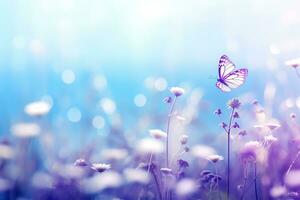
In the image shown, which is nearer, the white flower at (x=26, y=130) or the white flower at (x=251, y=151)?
the white flower at (x=251, y=151)

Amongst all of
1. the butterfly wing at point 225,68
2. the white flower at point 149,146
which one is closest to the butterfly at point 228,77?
the butterfly wing at point 225,68

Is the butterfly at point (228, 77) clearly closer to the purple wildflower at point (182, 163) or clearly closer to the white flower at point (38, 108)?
the purple wildflower at point (182, 163)

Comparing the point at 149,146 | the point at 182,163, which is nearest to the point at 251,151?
the point at 182,163

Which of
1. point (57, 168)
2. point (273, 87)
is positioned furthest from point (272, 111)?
point (57, 168)

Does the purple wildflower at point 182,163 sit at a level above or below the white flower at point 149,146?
below

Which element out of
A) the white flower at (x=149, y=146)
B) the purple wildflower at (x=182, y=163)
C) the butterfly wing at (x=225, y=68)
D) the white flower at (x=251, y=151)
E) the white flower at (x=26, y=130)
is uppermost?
the butterfly wing at (x=225, y=68)

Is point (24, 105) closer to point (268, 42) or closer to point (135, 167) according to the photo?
point (135, 167)

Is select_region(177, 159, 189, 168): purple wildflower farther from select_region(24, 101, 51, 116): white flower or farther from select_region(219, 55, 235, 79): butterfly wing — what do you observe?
select_region(24, 101, 51, 116): white flower

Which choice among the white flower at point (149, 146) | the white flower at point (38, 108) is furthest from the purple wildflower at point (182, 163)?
the white flower at point (38, 108)

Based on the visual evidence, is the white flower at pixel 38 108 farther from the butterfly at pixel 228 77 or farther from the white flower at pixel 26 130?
the butterfly at pixel 228 77
